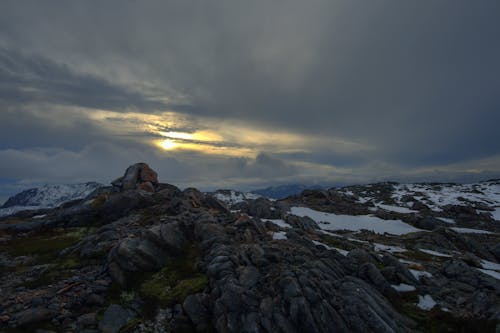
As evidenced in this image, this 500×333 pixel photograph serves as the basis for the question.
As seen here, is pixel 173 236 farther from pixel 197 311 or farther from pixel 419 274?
pixel 419 274

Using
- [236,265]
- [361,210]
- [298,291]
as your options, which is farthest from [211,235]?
[361,210]

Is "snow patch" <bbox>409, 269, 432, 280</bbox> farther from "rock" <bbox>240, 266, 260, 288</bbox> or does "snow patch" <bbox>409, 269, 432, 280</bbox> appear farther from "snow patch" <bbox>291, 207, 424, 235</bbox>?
"snow patch" <bbox>291, 207, 424, 235</bbox>

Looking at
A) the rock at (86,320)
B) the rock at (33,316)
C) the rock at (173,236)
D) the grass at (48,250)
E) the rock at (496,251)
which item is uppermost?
the rock at (173,236)

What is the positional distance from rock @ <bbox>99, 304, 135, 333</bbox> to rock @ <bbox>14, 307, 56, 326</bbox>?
147 inches

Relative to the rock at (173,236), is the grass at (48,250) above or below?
below

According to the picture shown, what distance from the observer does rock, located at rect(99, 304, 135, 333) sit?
19130 millimetres

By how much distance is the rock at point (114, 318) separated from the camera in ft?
62.8

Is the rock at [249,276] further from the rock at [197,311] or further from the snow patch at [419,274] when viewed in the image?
the snow patch at [419,274]

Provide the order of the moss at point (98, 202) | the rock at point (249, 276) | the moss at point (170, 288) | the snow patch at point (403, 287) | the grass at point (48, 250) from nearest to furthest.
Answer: the rock at point (249, 276) < the moss at point (170, 288) < the grass at point (48, 250) < the snow patch at point (403, 287) < the moss at point (98, 202)

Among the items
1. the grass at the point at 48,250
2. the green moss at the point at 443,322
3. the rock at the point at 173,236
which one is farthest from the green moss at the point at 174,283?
the green moss at the point at 443,322

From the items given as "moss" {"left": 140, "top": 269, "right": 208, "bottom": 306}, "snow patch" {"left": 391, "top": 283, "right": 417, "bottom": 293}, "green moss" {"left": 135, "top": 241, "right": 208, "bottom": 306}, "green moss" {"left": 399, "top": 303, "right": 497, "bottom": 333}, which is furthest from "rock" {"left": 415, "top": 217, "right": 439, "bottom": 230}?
"moss" {"left": 140, "top": 269, "right": 208, "bottom": 306}

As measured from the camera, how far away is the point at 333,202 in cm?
12156

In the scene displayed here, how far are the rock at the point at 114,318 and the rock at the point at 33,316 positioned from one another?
3.74 metres

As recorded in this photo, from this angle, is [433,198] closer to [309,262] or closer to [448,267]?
[448,267]
